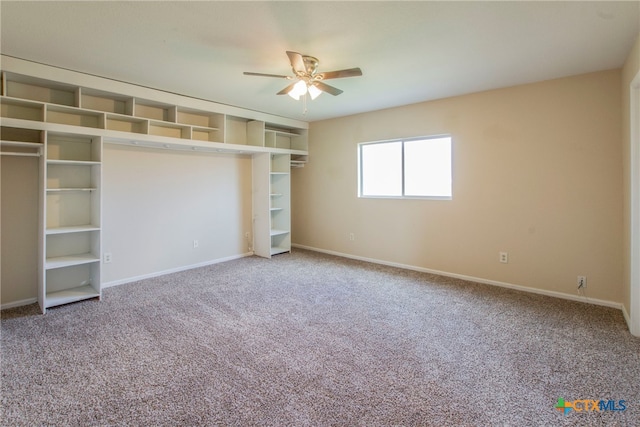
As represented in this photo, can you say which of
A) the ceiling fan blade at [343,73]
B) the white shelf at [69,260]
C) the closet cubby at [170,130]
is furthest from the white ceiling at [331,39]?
the white shelf at [69,260]

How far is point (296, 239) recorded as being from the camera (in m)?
6.50

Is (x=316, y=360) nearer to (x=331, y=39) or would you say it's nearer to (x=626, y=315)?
(x=331, y=39)

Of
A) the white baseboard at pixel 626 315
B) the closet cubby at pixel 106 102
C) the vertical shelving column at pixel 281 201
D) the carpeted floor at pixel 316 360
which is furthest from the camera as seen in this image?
the vertical shelving column at pixel 281 201

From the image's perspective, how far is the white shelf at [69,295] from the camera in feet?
10.8

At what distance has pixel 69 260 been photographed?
3418 mm

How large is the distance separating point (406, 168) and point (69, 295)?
463 centimetres

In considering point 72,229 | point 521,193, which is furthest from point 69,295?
point 521,193

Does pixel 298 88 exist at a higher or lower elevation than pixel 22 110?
higher

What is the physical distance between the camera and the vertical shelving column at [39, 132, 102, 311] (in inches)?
137

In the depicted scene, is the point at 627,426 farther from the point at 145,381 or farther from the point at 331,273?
the point at 331,273

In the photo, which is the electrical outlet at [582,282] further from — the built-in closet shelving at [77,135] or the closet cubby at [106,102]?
the closet cubby at [106,102]

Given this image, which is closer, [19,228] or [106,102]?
[19,228]

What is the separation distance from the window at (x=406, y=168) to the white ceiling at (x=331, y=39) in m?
1.06

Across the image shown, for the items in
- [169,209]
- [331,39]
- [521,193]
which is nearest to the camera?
[331,39]
